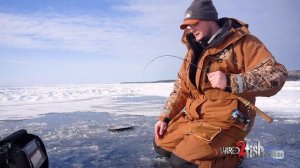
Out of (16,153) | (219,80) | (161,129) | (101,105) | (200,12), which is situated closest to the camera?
(16,153)

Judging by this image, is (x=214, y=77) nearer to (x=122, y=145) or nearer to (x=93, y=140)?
(x=122, y=145)

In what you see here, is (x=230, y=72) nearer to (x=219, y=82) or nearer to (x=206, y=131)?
(x=219, y=82)

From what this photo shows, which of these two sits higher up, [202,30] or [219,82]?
[202,30]

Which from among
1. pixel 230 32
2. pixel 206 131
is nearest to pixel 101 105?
pixel 206 131

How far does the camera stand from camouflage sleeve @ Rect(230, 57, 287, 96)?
112 inches

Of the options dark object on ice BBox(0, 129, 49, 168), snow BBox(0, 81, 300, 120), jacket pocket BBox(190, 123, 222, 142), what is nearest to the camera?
dark object on ice BBox(0, 129, 49, 168)

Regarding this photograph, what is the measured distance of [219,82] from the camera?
2.80 metres

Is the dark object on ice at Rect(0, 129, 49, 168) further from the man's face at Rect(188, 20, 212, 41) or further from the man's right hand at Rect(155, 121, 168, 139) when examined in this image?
the man's face at Rect(188, 20, 212, 41)

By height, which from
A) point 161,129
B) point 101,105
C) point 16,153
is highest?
point 16,153

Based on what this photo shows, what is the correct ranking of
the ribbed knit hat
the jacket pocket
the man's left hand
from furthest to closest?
the ribbed knit hat → the jacket pocket → the man's left hand

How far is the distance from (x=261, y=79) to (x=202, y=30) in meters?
0.88

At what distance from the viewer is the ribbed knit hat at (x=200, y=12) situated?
3299 millimetres

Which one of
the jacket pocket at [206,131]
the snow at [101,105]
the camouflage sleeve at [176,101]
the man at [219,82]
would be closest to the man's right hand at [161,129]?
the camouflage sleeve at [176,101]

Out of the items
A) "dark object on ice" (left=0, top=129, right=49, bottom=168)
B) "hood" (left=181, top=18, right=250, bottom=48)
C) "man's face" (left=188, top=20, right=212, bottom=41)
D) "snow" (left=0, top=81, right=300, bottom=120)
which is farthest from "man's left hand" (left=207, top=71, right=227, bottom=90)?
"snow" (left=0, top=81, right=300, bottom=120)
